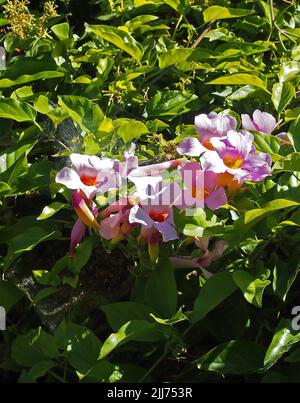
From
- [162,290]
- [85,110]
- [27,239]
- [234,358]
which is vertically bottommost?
[234,358]

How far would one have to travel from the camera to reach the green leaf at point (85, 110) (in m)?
1.76

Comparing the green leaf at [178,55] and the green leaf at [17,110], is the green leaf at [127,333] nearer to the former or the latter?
the green leaf at [17,110]

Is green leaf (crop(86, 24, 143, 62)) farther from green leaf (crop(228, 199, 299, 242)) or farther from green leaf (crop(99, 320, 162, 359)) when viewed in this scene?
green leaf (crop(99, 320, 162, 359))

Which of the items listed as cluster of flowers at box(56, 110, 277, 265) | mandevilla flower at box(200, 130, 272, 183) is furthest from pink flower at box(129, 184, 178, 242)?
mandevilla flower at box(200, 130, 272, 183)

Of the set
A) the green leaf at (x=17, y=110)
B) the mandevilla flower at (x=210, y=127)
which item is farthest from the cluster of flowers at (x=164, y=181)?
the green leaf at (x=17, y=110)

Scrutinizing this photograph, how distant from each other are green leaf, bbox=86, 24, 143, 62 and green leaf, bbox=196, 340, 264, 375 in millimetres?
926

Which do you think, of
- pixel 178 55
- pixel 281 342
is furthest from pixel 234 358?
pixel 178 55

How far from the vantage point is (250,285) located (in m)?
1.40

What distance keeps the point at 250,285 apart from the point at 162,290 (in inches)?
8.2

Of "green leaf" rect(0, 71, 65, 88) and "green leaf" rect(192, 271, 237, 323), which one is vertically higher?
"green leaf" rect(0, 71, 65, 88)

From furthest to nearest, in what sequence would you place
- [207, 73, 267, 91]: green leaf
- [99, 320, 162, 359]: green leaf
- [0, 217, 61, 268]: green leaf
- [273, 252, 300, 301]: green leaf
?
[207, 73, 267, 91]: green leaf
[0, 217, 61, 268]: green leaf
[273, 252, 300, 301]: green leaf
[99, 320, 162, 359]: green leaf

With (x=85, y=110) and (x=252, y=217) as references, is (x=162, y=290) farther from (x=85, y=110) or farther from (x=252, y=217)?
(x=85, y=110)

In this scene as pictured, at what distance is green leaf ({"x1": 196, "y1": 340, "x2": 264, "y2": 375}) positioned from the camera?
4.70 ft

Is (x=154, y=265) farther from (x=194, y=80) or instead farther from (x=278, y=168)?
(x=194, y=80)
